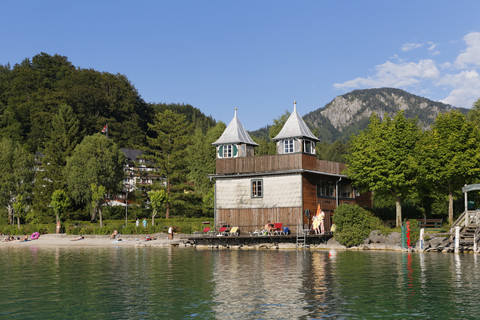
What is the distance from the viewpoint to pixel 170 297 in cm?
2128

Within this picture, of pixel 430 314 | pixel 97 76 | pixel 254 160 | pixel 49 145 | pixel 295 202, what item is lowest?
pixel 430 314

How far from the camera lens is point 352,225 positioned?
162ft

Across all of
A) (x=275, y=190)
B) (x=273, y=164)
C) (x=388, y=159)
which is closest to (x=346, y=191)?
(x=388, y=159)

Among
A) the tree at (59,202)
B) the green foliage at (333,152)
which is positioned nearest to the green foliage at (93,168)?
the tree at (59,202)

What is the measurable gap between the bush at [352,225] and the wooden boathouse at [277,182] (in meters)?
3.27

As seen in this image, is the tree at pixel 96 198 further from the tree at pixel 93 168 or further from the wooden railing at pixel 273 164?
the wooden railing at pixel 273 164

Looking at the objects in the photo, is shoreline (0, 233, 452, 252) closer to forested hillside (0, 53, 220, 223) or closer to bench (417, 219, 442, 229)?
bench (417, 219, 442, 229)

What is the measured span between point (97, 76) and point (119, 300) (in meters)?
121

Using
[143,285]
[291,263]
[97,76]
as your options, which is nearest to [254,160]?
[291,263]

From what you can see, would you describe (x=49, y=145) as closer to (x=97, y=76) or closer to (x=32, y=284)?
(x=97, y=76)

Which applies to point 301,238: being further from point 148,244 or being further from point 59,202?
point 59,202

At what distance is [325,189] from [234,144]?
34.3ft

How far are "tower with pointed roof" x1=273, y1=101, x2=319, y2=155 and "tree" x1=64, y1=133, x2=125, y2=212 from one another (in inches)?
1459

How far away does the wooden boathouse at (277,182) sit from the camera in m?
52.2
